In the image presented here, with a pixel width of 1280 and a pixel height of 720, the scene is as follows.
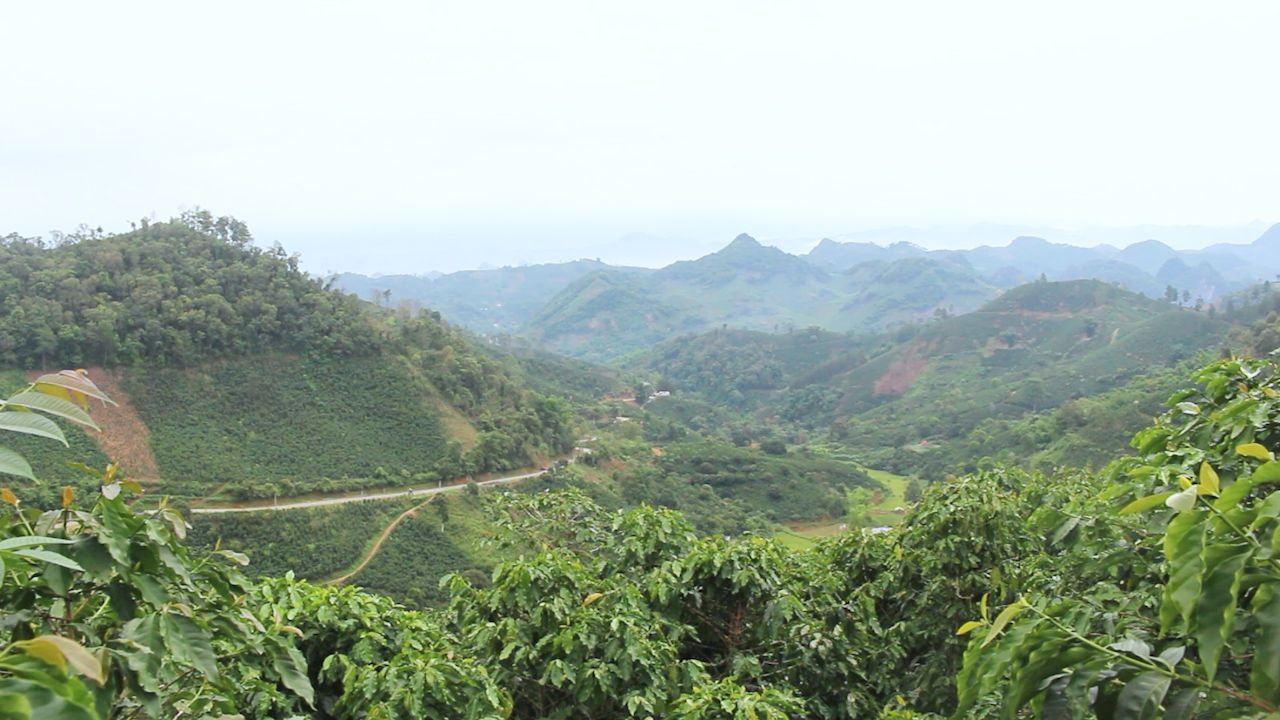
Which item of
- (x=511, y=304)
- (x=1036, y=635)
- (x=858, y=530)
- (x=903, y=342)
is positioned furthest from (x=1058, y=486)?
(x=511, y=304)

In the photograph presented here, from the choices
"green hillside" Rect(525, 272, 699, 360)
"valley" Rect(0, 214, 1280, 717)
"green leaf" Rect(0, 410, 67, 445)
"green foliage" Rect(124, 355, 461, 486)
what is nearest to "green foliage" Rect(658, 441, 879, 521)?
"valley" Rect(0, 214, 1280, 717)

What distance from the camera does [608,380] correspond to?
2899 inches

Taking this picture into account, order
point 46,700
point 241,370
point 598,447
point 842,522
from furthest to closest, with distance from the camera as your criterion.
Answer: point 598,447
point 842,522
point 241,370
point 46,700

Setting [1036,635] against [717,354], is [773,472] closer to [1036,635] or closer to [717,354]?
[1036,635]

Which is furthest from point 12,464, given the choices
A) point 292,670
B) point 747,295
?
point 747,295

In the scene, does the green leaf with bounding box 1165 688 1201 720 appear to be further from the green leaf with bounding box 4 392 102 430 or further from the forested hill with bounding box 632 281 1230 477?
the forested hill with bounding box 632 281 1230 477

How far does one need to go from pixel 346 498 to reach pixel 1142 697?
2946 centimetres

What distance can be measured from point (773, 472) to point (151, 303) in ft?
107

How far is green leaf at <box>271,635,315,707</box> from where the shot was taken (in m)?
2.42

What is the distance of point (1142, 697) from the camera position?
135 centimetres

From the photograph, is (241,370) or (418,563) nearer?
(418,563)

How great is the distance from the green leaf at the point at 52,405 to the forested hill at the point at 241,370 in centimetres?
2709

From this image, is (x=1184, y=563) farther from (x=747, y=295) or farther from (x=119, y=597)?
(x=747, y=295)

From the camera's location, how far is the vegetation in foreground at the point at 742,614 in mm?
1389
